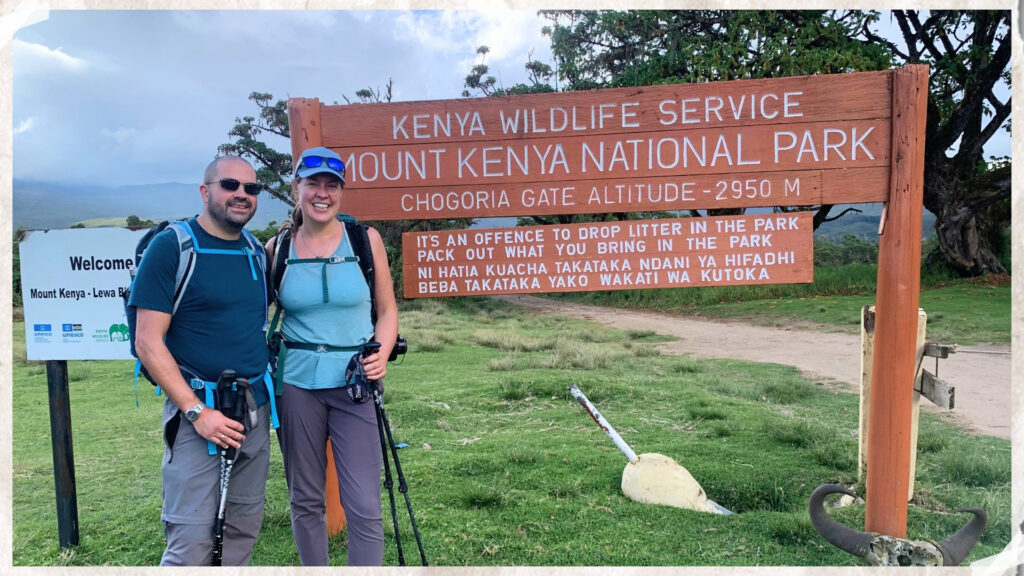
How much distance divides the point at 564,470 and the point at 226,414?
307 centimetres

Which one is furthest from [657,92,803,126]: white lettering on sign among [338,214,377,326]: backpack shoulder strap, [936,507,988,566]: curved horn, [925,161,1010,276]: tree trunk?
[925,161,1010,276]: tree trunk

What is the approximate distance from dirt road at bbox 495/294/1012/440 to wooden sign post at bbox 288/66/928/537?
1.94 m

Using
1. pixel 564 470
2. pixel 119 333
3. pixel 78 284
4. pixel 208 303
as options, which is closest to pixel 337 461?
pixel 208 303

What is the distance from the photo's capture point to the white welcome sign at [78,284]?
368 centimetres

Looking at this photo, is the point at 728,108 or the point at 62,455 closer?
the point at 728,108

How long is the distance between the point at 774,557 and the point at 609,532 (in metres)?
0.95

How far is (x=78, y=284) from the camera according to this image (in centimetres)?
368

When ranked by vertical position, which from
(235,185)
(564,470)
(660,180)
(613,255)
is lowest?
(564,470)

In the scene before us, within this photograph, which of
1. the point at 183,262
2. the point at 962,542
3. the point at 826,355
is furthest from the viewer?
the point at 826,355

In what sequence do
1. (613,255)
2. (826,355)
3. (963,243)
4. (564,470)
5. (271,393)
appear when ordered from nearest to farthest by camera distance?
(271,393), (613,255), (564,470), (826,355), (963,243)

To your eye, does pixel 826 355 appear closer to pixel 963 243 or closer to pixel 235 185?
pixel 963 243

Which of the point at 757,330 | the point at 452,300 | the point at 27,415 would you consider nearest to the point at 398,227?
the point at 452,300

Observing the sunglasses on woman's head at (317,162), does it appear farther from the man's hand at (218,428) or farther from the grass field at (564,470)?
the grass field at (564,470)

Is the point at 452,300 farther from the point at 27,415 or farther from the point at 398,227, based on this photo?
A: the point at 27,415
